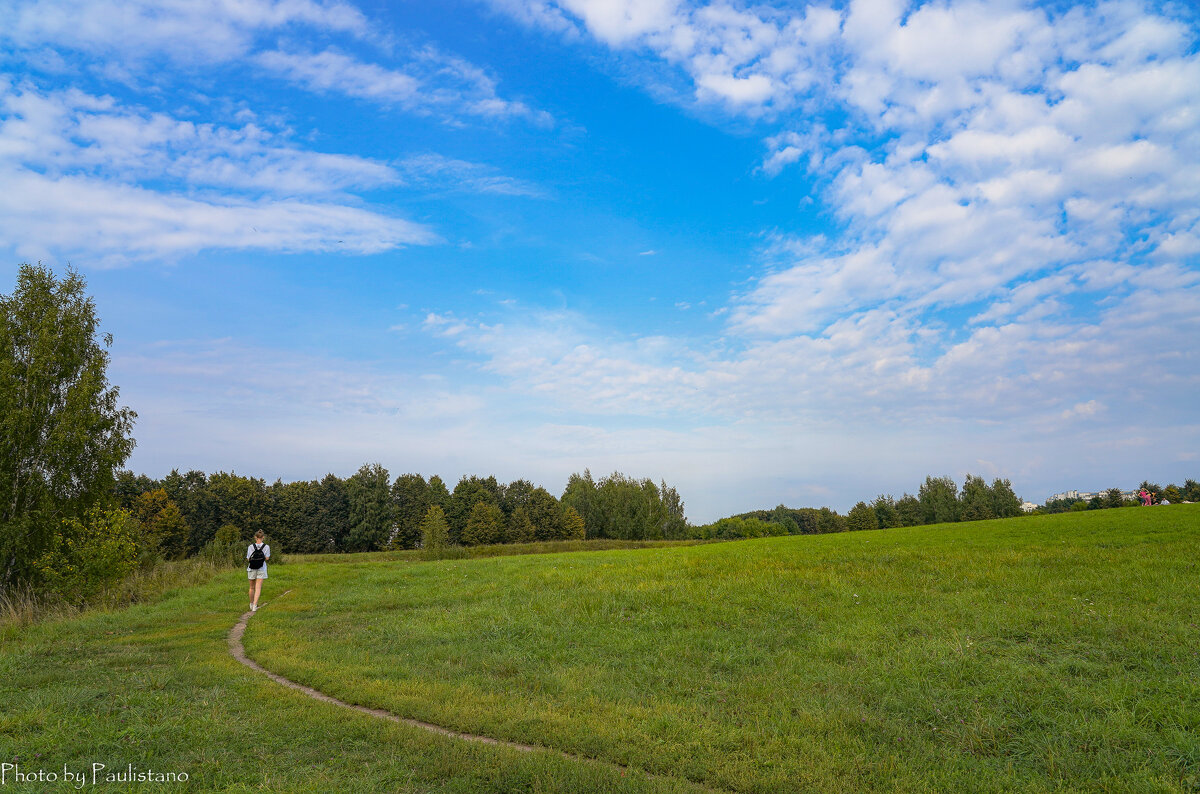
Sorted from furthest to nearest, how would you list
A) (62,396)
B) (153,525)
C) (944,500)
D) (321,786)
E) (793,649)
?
(944,500) < (153,525) < (62,396) < (793,649) < (321,786)

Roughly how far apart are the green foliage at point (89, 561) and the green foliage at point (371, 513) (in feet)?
189

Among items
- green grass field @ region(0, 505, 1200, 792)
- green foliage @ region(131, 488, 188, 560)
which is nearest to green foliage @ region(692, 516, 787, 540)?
green foliage @ region(131, 488, 188, 560)

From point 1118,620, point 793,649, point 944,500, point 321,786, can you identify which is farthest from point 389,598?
point 944,500

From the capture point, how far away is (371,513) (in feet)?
259

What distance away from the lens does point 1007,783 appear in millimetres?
6719

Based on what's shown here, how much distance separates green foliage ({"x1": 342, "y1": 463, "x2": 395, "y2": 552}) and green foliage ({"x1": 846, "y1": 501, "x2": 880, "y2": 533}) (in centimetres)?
7320

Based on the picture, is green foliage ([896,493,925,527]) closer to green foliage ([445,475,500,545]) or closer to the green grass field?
green foliage ([445,475,500,545])

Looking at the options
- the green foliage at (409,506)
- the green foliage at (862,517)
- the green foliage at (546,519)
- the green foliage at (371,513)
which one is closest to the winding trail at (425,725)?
the green foliage at (371,513)

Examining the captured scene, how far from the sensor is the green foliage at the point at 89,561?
2084cm

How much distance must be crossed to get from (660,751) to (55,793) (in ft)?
20.2

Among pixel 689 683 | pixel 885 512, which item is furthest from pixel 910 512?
pixel 689 683

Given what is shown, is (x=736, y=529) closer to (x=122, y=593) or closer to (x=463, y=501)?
(x=463, y=501)

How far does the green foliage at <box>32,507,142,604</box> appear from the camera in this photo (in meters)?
20.8

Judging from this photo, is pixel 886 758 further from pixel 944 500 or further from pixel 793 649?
pixel 944 500
